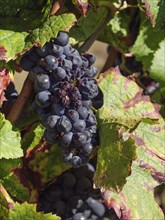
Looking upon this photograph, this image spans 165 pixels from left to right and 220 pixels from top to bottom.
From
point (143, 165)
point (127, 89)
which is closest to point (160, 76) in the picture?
point (127, 89)

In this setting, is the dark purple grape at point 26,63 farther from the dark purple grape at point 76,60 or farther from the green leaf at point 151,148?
the green leaf at point 151,148

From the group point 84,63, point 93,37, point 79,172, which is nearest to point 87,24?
point 93,37

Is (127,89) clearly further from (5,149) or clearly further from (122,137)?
(5,149)

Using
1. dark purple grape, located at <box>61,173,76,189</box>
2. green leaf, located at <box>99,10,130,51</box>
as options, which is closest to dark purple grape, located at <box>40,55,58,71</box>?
dark purple grape, located at <box>61,173,76,189</box>

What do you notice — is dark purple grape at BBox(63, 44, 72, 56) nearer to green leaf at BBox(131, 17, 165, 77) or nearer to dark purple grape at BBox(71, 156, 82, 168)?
dark purple grape at BBox(71, 156, 82, 168)

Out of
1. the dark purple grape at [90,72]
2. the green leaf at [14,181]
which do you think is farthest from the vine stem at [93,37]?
the green leaf at [14,181]
